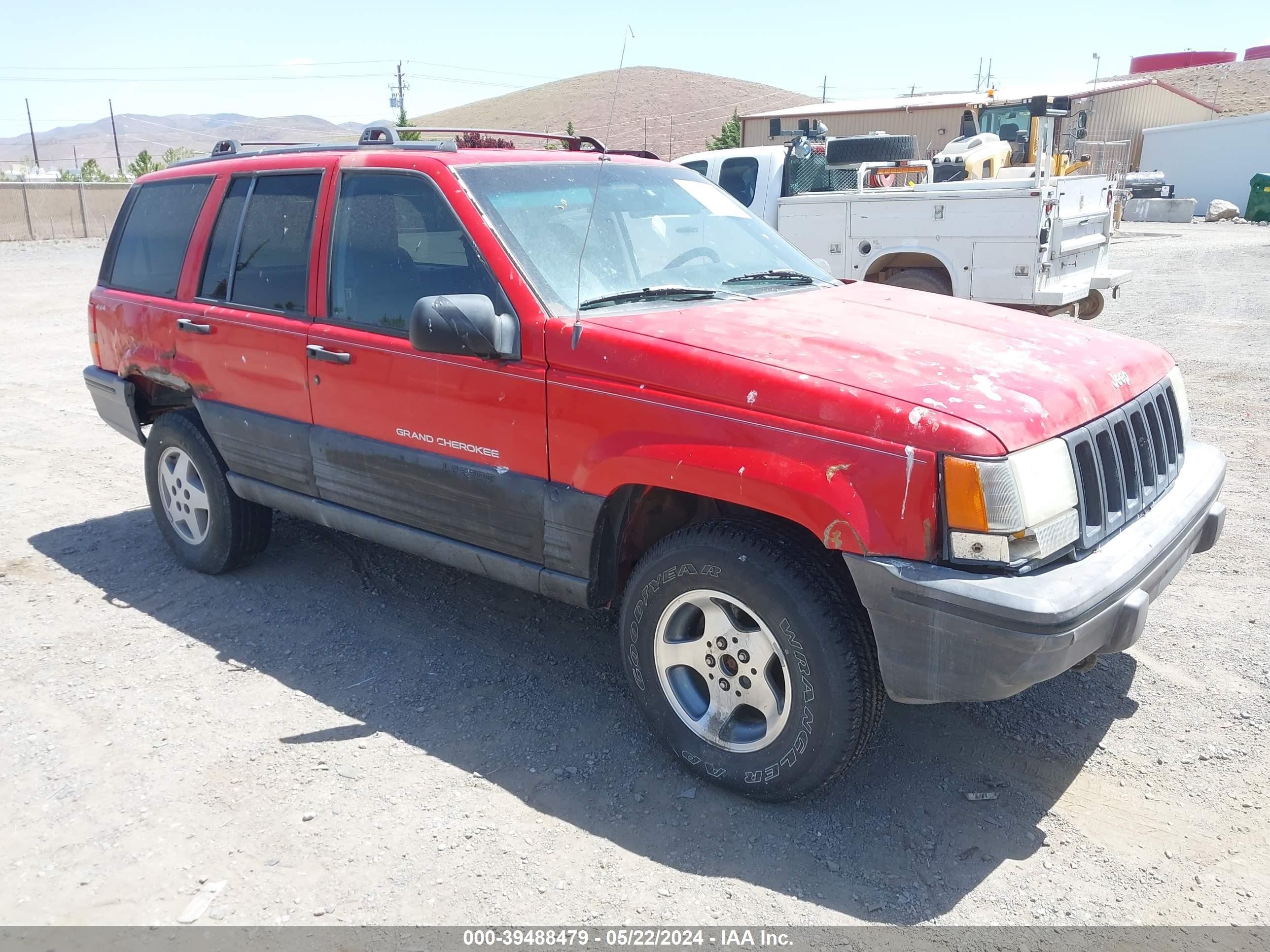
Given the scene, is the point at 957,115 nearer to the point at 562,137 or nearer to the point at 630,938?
the point at 562,137

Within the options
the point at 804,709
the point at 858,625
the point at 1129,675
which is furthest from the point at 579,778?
the point at 1129,675

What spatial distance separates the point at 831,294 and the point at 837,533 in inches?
61.2

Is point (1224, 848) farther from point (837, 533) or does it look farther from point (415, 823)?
point (415, 823)

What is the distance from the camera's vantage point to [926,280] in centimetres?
917

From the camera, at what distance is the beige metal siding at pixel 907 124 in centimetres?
3950

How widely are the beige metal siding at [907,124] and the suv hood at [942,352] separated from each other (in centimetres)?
3748

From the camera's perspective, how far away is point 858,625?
2992 millimetres

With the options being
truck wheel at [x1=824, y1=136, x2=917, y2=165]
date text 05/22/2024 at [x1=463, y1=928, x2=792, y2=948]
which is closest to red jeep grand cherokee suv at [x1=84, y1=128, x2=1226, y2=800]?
date text 05/22/2024 at [x1=463, y1=928, x2=792, y2=948]

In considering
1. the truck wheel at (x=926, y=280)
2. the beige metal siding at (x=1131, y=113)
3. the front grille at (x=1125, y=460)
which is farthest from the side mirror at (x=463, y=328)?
the beige metal siding at (x=1131, y=113)

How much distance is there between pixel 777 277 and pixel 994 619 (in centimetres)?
202

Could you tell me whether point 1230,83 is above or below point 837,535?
above

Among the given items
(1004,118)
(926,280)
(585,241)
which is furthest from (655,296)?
(1004,118)

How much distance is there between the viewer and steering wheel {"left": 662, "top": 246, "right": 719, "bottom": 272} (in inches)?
155

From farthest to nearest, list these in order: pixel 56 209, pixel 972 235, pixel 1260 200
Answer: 1. pixel 56 209
2. pixel 1260 200
3. pixel 972 235
